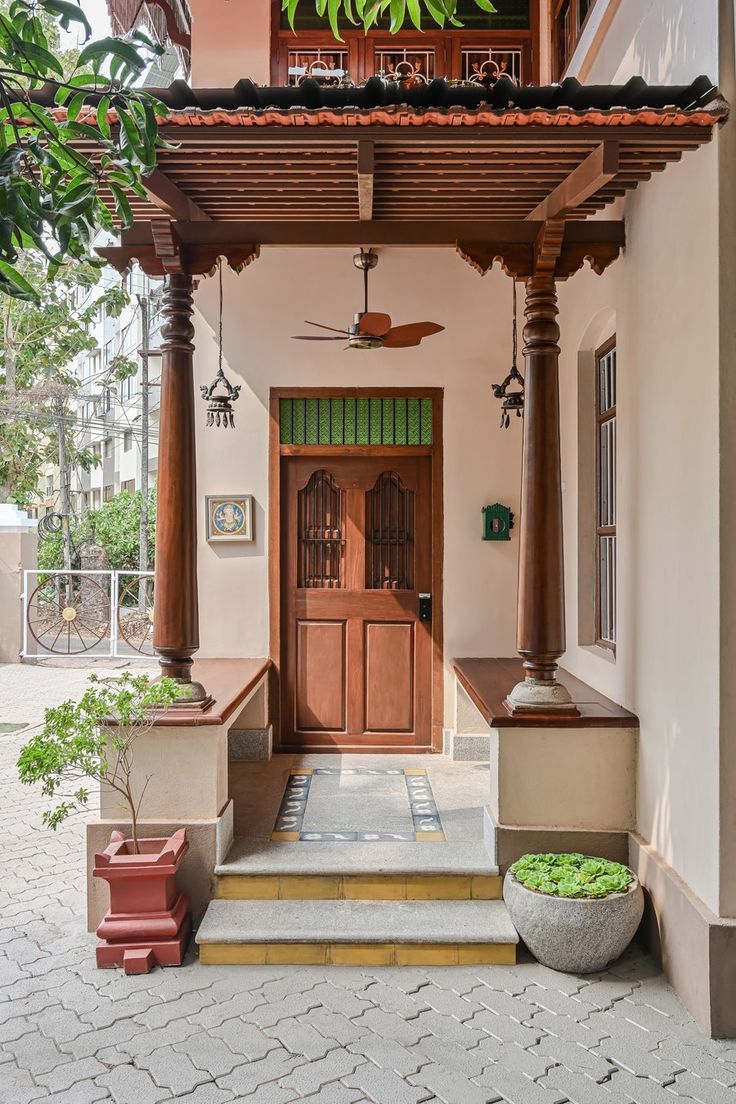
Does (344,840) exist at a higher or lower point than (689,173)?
lower

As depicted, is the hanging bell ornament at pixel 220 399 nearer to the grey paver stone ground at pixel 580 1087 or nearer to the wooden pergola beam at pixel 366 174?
the wooden pergola beam at pixel 366 174

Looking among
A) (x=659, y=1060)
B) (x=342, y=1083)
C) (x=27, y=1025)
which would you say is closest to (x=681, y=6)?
(x=659, y=1060)

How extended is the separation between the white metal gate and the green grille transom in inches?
190

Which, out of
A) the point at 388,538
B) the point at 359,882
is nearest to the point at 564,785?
the point at 359,882

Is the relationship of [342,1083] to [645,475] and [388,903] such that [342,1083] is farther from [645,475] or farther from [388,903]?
[645,475]

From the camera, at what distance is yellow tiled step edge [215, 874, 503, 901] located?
380 cm

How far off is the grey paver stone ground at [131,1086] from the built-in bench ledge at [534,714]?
6.52 ft

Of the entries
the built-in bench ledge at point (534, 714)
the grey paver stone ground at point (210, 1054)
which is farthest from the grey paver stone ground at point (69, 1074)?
the built-in bench ledge at point (534, 714)

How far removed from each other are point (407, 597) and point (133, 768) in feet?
8.49

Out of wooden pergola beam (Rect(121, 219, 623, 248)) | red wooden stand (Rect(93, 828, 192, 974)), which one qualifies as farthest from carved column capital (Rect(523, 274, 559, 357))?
red wooden stand (Rect(93, 828, 192, 974))

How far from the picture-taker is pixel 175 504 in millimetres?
4078

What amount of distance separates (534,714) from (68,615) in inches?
337

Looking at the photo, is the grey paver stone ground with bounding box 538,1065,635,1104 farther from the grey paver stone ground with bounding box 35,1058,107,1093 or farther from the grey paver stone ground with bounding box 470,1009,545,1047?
the grey paver stone ground with bounding box 35,1058,107,1093

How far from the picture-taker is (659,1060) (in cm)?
283
